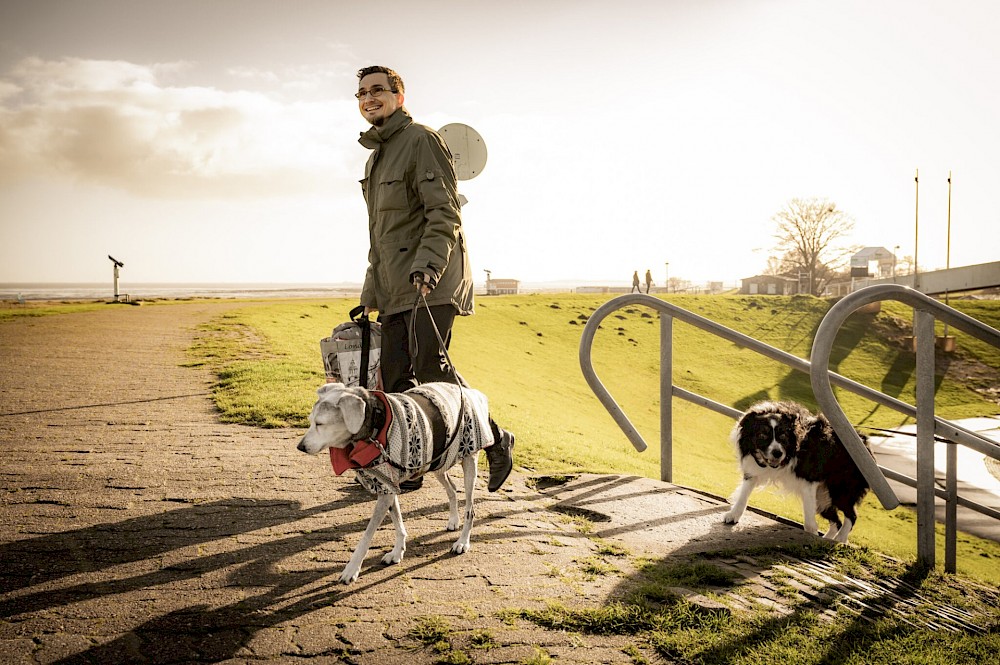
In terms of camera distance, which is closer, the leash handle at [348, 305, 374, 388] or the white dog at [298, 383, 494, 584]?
the white dog at [298, 383, 494, 584]

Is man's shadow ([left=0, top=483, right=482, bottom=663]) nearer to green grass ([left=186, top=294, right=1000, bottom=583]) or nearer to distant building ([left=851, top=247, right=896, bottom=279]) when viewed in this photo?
green grass ([left=186, top=294, right=1000, bottom=583])

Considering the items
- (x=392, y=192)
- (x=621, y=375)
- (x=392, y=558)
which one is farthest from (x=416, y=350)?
(x=621, y=375)

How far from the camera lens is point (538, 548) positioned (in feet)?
13.2

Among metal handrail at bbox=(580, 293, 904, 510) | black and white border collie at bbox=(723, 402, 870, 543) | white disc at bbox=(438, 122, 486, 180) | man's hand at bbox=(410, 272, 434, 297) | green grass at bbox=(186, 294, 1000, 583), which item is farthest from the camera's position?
green grass at bbox=(186, 294, 1000, 583)

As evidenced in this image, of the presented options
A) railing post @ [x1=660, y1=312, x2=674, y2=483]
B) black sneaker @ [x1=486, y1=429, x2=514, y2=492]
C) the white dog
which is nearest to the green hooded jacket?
the white dog

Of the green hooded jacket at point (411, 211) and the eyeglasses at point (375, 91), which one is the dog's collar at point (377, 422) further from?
the eyeglasses at point (375, 91)

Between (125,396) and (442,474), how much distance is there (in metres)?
7.23

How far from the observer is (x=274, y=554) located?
149 inches

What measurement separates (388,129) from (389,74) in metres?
0.41

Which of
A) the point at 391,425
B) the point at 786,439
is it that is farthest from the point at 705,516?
the point at 391,425

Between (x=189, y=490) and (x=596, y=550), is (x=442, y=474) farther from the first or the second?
(x=189, y=490)

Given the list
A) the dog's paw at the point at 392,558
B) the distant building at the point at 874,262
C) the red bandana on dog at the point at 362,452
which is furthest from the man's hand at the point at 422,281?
the distant building at the point at 874,262

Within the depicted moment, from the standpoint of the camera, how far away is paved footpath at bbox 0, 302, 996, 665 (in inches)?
111

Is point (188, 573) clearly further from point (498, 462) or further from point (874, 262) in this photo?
point (874, 262)
